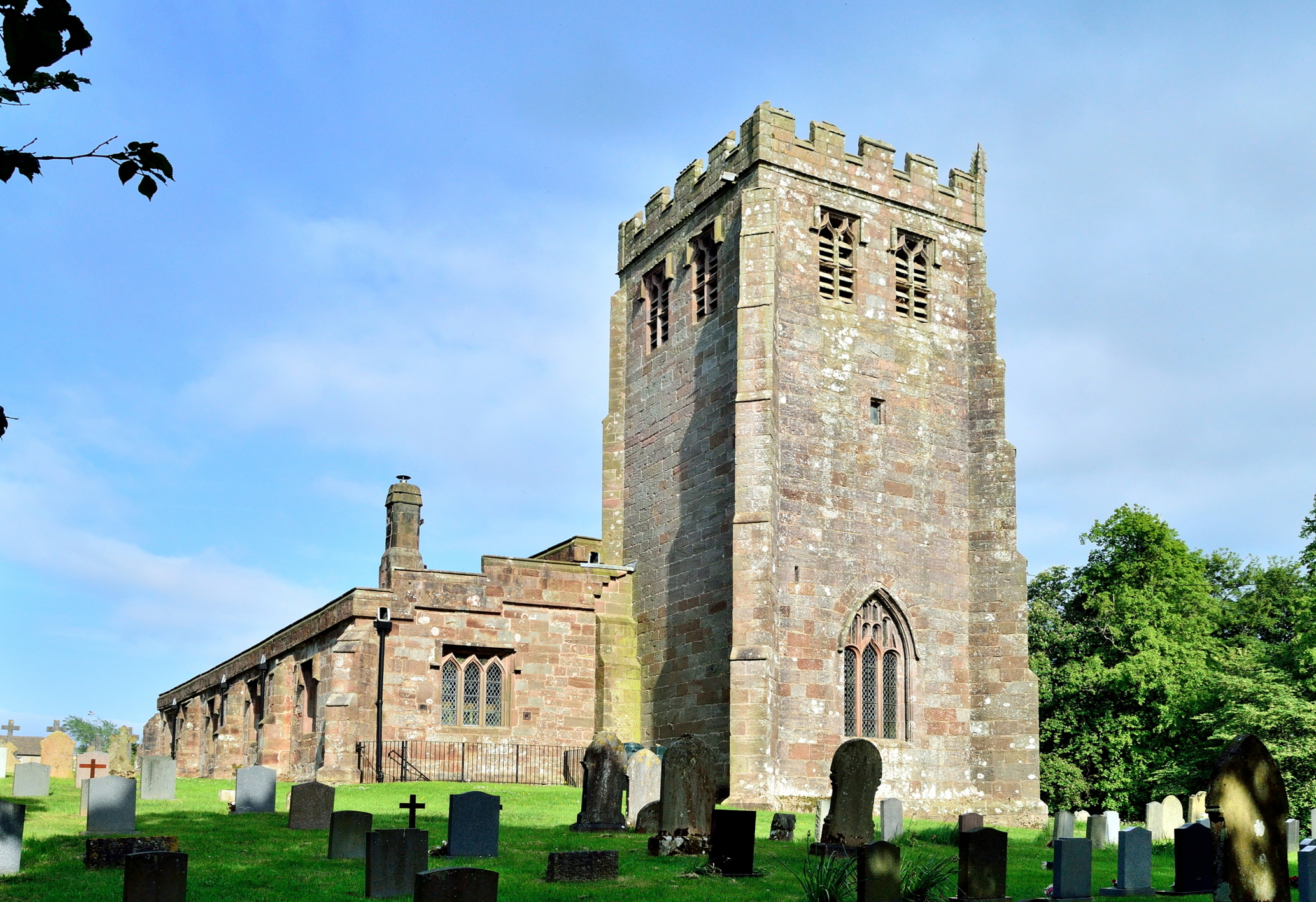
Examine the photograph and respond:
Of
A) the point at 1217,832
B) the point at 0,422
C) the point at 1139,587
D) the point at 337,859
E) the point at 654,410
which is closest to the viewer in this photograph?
the point at 0,422

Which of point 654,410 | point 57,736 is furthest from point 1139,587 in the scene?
point 57,736

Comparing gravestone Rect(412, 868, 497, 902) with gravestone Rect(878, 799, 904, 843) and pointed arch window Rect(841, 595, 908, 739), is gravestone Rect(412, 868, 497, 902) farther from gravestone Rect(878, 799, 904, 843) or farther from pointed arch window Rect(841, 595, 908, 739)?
pointed arch window Rect(841, 595, 908, 739)

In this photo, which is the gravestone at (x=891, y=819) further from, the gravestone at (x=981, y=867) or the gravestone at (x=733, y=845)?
the gravestone at (x=981, y=867)

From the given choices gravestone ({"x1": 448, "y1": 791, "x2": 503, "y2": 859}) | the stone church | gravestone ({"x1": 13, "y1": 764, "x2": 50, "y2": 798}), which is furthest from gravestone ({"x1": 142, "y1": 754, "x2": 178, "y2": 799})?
gravestone ({"x1": 448, "y1": 791, "x2": 503, "y2": 859})

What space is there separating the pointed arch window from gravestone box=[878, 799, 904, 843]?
378 inches

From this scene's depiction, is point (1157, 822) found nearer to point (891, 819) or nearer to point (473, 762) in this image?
point (891, 819)

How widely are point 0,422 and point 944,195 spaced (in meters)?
29.2

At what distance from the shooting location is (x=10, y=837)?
44.1ft

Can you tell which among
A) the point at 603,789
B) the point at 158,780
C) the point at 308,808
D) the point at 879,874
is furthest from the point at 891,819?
the point at 158,780

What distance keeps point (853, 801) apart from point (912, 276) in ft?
60.6

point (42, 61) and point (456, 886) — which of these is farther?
point (456, 886)

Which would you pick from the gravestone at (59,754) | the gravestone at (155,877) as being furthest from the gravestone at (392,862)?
the gravestone at (59,754)

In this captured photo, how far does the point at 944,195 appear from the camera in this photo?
33.7 metres

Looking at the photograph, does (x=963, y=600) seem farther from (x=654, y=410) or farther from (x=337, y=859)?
(x=337, y=859)
